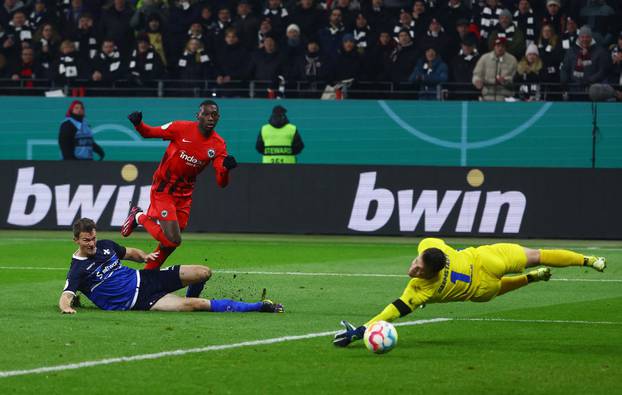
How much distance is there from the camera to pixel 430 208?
23875 mm

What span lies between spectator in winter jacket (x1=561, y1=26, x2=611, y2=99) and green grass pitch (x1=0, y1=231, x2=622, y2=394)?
7.66m

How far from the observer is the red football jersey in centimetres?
1527

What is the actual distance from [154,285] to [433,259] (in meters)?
3.56

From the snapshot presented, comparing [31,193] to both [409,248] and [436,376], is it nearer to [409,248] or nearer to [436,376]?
[409,248]

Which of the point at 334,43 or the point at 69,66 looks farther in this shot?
the point at 69,66

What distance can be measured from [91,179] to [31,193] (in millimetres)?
1213

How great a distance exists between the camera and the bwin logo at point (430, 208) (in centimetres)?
2370

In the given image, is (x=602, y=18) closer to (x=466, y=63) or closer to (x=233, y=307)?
(x=466, y=63)

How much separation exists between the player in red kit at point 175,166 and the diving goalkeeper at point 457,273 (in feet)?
13.9

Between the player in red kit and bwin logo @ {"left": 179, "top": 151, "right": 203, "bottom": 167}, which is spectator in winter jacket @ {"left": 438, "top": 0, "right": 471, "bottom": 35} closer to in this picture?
the player in red kit

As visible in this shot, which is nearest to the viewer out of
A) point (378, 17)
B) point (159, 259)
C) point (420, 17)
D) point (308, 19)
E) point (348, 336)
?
point (348, 336)

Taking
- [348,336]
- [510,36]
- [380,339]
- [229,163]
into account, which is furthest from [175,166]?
[510,36]

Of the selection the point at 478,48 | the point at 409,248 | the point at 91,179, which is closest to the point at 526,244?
the point at 409,248

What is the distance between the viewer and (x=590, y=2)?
88.6 ft
